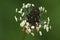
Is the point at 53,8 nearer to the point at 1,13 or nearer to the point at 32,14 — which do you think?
the point at 32,14

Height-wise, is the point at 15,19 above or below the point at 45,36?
above

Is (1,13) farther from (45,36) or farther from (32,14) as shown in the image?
(45,36)

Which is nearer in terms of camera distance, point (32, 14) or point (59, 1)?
point (32, 14)

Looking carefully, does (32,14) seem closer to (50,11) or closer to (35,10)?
(35,10)

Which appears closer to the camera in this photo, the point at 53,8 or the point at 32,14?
the point at 32,14

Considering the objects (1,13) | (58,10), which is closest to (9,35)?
(1,13)

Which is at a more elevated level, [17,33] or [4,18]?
[4,18]

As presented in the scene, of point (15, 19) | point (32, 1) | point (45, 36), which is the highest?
point (32, 1)

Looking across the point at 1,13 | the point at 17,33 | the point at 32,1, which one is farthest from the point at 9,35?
the point at 32,1

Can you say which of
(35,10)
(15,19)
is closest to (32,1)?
(35,10)
